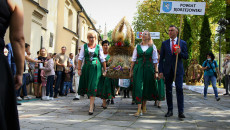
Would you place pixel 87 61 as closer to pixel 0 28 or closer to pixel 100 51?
pixel 100 51

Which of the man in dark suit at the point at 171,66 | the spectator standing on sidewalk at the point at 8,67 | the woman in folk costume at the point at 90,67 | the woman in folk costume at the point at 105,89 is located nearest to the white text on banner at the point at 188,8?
the man in dark suit at the point at 171,66

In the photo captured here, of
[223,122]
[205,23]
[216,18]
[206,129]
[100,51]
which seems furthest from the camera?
[205,23]

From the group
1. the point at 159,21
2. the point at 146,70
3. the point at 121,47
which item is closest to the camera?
the point at 146,70

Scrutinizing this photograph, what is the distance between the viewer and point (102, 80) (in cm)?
698

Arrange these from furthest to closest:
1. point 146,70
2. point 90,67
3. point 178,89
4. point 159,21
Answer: point 159,21
point 90,67
point 146,70
point 178,89

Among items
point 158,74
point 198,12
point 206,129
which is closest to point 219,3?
point 198,12

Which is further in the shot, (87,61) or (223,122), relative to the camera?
(87,61)

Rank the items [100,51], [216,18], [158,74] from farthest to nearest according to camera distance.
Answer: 1. [216,18]
2. [100,51]
3. [158,74]

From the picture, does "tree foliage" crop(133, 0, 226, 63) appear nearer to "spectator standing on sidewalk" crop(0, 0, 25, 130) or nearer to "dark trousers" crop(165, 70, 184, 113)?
"dark trousers" crop(165, 70, 184, 113)

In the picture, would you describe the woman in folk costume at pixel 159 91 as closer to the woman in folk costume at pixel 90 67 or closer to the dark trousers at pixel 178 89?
the dark trousers at pixel 178 89

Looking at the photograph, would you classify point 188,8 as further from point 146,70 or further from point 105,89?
point 105,89

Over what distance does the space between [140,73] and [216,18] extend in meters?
17.8

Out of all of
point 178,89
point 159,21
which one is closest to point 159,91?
point 178,89

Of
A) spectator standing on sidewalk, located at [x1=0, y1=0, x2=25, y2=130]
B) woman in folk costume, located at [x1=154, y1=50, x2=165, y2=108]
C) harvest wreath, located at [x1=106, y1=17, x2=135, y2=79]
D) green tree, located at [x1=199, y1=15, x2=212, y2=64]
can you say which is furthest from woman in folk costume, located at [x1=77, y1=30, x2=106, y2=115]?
green tree, located at [x1=199, y1=15, x2=212, y2=64]
